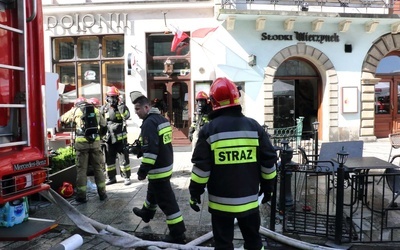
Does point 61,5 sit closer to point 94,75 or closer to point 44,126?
point 94,75

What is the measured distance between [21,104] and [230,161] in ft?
6.31

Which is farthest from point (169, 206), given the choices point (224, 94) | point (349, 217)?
point (349, 217)

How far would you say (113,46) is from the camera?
1206 centimetres

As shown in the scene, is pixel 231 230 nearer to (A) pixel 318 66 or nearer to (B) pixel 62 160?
(B) pixel 62 160

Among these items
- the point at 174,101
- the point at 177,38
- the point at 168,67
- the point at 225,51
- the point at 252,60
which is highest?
the point at 177,38

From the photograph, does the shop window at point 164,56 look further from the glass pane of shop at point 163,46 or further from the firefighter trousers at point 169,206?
the firefighter trousers at point 169,206

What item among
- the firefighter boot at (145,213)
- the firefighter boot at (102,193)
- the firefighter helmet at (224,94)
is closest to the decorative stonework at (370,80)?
the firefighter boot at (102,193)

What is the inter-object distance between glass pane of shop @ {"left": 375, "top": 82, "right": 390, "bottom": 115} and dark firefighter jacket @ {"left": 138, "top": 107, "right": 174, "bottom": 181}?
38.1ft

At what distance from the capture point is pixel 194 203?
121 inches

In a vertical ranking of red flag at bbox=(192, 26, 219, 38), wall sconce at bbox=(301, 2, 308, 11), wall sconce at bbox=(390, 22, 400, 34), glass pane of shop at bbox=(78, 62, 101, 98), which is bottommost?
glass pane of shop at bbox=(78, 62, 101, 98)

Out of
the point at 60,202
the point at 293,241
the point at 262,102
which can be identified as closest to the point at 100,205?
the point at 60,202

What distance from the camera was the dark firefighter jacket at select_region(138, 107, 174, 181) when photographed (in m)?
3.92

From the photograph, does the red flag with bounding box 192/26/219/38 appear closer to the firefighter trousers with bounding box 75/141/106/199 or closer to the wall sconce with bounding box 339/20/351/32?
the wall sconce with bounding box 339/20/351/32

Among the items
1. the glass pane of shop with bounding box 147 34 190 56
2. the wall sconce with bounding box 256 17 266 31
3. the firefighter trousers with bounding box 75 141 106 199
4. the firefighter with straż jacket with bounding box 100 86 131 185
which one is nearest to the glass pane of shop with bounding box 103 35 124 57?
the glass pane of shop with bounding box 147 34 190 56
